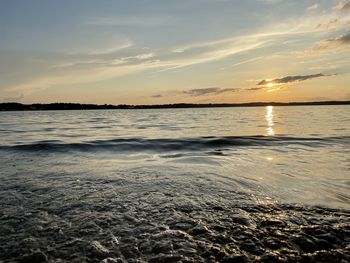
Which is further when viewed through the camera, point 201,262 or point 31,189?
point 31,189

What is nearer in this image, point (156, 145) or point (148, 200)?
point (148, 200)

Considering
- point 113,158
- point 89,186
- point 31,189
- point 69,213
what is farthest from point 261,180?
point 113,158

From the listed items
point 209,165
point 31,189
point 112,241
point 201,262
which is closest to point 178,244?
point 201,262

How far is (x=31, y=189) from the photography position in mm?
6992

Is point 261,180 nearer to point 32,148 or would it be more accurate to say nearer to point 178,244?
point 178,244

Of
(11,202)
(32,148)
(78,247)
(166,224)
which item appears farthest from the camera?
(32,148)

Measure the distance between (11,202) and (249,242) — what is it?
4.56 m

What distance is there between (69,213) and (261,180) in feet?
16.2

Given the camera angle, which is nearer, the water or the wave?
the water

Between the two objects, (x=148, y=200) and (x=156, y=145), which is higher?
(x=148, y=200)

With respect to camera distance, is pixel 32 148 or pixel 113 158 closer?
pixel 113 158

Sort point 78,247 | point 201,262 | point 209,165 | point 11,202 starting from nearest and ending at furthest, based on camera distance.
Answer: point 201,262 → point 78,247 → point 11,202 → point 209,165

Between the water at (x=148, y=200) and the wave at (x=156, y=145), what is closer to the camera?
the water at (x=148, y=200)

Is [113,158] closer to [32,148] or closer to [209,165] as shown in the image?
[209,165]
